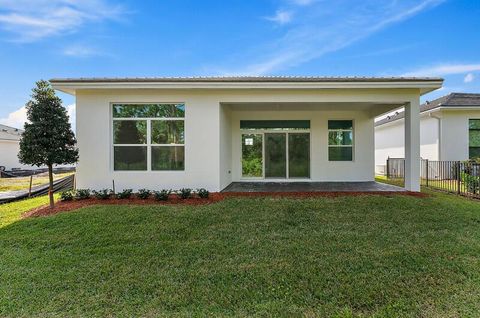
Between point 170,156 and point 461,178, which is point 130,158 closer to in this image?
point 170,156

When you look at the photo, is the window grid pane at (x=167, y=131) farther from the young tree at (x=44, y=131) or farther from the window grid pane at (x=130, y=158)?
the young tree at (x=44, y=131)

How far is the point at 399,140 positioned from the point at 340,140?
9.45 metres

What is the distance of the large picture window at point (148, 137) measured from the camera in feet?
32.0

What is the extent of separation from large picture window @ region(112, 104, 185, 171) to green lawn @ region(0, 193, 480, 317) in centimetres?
274

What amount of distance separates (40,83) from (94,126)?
2.11m

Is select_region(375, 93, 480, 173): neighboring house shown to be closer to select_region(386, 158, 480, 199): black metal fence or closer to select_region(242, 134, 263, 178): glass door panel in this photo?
select_region(386, 158, 480, 199): black metal fence

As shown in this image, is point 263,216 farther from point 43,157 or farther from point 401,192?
point 43,157

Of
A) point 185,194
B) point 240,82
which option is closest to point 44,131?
point 185,194

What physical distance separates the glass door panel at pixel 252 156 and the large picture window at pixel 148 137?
4.22 metres

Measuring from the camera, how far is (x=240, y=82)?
363 inches

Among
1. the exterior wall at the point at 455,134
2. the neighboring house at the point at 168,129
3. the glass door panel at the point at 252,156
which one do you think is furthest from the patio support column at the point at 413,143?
the exterior wall at the point at 455,134

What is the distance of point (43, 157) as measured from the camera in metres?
7.82

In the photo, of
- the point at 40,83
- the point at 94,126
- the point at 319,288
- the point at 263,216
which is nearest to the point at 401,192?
the point at 263,216

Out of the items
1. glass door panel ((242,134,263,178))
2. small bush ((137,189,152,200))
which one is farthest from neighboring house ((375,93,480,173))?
small bush ((137,189,152,200))
